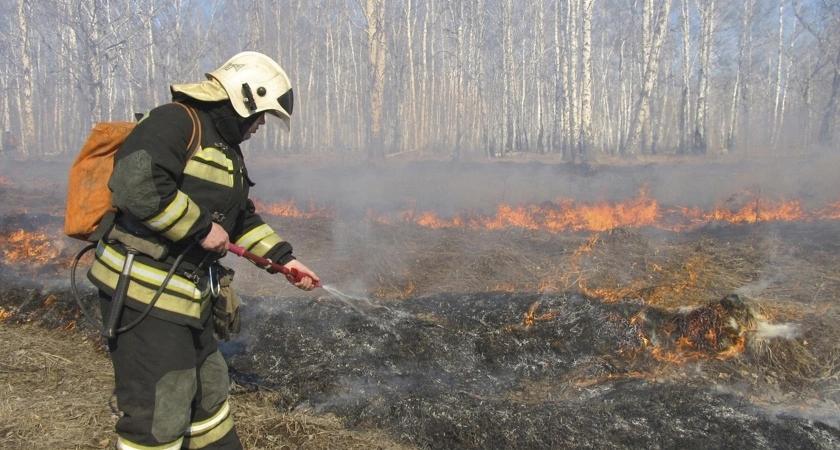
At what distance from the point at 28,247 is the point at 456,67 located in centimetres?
2879

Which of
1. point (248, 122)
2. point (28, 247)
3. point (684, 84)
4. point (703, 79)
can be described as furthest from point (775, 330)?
point (684, 84)

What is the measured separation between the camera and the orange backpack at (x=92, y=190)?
7.61ft

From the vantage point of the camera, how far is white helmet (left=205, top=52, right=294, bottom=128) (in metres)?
2.53

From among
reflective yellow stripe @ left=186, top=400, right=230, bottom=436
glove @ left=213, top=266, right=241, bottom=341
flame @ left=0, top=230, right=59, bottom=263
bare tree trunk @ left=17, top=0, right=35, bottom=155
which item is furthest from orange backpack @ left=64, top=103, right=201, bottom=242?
bare tree trunk @ left=17, top=0, right=35, bottom=155

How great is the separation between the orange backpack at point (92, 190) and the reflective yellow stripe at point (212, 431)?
0.97m

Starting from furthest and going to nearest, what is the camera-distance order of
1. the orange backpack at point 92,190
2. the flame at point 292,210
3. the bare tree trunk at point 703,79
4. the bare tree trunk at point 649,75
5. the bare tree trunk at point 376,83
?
the bare tree trunk at point 703,79 < the bare tree trunk at point 376,83 < the bare tree trunk at point 649,75 < the flame at point 292,210 < the orange backpack at point 92,190

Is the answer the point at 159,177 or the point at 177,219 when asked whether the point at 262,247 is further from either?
the point at 159,177

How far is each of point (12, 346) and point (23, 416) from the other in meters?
1.55

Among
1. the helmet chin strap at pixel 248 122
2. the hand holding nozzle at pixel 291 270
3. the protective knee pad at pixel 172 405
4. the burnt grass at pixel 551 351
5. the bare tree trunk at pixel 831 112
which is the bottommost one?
the burnt grass at pixel 551 351

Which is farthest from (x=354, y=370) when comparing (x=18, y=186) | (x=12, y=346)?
(x=18, y=186)

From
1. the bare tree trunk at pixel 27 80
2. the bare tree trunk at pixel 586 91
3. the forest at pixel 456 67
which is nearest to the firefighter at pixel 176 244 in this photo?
the bare tree trunk at pixel 586 91

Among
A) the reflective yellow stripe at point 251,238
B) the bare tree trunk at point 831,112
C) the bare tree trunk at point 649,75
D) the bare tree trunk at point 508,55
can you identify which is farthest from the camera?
the bare tree trunk at point 508,55

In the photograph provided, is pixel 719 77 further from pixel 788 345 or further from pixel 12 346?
pixel 12 346

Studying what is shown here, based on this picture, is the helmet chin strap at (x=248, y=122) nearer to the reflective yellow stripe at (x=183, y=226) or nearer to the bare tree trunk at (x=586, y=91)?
the reflective yellow stripe at (x=183, y=226)
